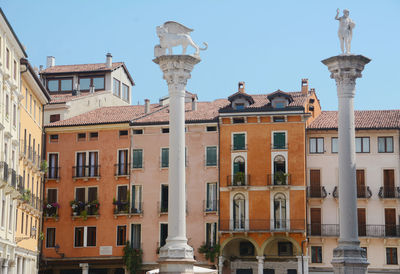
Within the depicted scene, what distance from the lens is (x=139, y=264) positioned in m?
73.9

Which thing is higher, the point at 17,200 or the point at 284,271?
the point at 17,200

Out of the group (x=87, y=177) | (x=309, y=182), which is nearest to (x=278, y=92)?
(x=309, y=182)

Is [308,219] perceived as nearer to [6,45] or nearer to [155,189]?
[155,189]

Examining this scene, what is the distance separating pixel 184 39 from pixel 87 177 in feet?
131

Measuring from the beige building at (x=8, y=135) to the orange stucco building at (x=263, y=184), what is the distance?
71.8 feet

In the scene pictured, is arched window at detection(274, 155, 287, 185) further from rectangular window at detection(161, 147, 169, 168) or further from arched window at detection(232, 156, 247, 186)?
rectangular window at detection(161, 147, 169, 168)

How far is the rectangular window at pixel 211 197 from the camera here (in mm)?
74062

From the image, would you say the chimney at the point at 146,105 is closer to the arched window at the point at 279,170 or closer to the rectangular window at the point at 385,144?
the arched window at the point at 279,170

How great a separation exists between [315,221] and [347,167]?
1426 inches

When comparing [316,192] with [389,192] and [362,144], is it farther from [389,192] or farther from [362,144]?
[389,192]

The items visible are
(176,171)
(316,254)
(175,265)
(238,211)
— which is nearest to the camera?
(175,265)

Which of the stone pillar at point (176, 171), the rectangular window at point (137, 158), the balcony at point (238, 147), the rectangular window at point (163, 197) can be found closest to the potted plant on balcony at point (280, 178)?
the balcony at point (238, 147)

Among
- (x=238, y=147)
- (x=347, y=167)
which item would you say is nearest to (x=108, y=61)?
(x=238, y=147)

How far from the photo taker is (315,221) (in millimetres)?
72938
